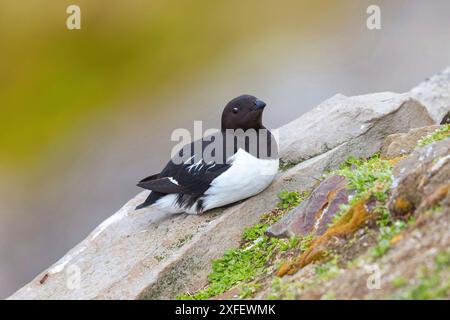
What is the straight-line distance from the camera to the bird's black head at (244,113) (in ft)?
23.9

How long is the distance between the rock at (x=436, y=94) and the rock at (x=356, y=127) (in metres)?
1.71

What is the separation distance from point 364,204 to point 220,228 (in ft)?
5.60

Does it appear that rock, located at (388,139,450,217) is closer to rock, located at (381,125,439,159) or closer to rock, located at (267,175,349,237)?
rock, located at (267,175,349,237)

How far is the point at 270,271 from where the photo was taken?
5734mm

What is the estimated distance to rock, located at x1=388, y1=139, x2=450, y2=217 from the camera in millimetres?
4773

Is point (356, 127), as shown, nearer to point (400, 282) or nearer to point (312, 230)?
point (312, 230)

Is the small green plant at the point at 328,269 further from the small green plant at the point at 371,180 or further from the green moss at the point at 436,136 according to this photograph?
the green moss at the point at 436,136

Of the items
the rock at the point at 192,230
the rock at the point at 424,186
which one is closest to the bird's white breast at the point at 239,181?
the rock at the point at 192,230

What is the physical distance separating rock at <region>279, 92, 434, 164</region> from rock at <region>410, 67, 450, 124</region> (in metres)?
1.71

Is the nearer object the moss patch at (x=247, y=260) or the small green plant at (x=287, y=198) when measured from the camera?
the moss patch at (x=247, y=260)

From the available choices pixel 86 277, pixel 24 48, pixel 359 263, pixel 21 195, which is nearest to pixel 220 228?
pixel 86 277

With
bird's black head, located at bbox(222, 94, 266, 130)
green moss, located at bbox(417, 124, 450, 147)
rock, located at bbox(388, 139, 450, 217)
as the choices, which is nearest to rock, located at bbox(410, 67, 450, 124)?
green moss, located at bbox(417, 124, 450, 147)

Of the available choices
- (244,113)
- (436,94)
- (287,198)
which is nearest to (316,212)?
(287,198)

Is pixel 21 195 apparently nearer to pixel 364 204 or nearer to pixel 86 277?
pixel 86 277
